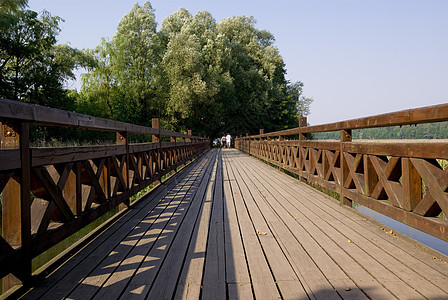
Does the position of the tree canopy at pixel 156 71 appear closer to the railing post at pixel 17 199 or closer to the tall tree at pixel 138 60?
the tall tree at pixel 138 60

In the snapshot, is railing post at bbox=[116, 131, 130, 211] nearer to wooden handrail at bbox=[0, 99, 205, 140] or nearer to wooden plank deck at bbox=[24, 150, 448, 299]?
wooden plank deck at bbox=[24, 150, 448, 299]

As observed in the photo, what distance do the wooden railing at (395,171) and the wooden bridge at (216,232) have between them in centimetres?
1

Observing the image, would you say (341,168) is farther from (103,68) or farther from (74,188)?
(103,68)

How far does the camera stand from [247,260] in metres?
2.53

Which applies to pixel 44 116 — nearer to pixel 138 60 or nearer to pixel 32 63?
pixel 32 63

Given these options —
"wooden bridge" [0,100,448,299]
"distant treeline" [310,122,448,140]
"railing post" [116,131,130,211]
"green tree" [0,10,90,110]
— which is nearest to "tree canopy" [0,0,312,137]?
"green tree" [0,10,90,110]

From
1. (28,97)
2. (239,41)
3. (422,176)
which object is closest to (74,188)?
(422,176)

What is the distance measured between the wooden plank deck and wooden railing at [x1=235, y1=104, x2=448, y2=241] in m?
0.31

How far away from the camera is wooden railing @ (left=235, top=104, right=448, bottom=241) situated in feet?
7.80

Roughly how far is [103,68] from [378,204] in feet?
99.6

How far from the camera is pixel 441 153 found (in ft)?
7.55

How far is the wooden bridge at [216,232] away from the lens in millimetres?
2010

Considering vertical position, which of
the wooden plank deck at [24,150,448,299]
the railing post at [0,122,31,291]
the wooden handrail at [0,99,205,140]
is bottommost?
the wooden plank deck at [24,150,448,299]

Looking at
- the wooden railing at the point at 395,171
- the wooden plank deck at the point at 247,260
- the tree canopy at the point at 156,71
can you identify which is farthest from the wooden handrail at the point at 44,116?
the tree canopy at the point at 156,71
